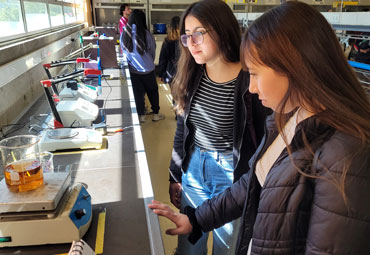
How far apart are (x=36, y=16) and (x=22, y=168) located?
2.50 m

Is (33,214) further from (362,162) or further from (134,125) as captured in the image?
(134,125)

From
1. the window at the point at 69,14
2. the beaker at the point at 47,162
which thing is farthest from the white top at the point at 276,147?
the window at the point at 69,14

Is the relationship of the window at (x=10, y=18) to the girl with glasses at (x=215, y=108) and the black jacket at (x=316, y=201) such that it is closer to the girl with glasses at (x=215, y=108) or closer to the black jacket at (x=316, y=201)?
the girl with glasses at (x=215, y=108)

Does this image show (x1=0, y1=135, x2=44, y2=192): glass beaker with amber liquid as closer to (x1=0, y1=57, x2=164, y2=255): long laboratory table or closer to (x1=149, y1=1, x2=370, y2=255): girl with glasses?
(x1=0, y1=57, x2=164, y2=255): long laboratory table

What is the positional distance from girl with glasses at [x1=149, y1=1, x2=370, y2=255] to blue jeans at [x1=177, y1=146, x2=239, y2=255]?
1.75 feet

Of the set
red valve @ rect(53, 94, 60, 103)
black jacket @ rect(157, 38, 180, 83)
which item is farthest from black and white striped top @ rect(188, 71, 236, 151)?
black jacket @ rect(157, 38, 180, 83)

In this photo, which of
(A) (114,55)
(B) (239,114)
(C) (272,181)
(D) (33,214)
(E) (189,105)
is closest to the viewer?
(C) (272,181)

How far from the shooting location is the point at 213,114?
1218 mm

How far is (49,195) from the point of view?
835 mm

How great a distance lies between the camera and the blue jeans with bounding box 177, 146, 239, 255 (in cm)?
122

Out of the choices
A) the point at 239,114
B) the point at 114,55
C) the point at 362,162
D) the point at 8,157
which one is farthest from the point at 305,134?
the point at 114,55

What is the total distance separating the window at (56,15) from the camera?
3.55 meters

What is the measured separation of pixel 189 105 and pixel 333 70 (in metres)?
0.73

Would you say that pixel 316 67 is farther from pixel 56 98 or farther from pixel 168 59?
pixel 168 59
